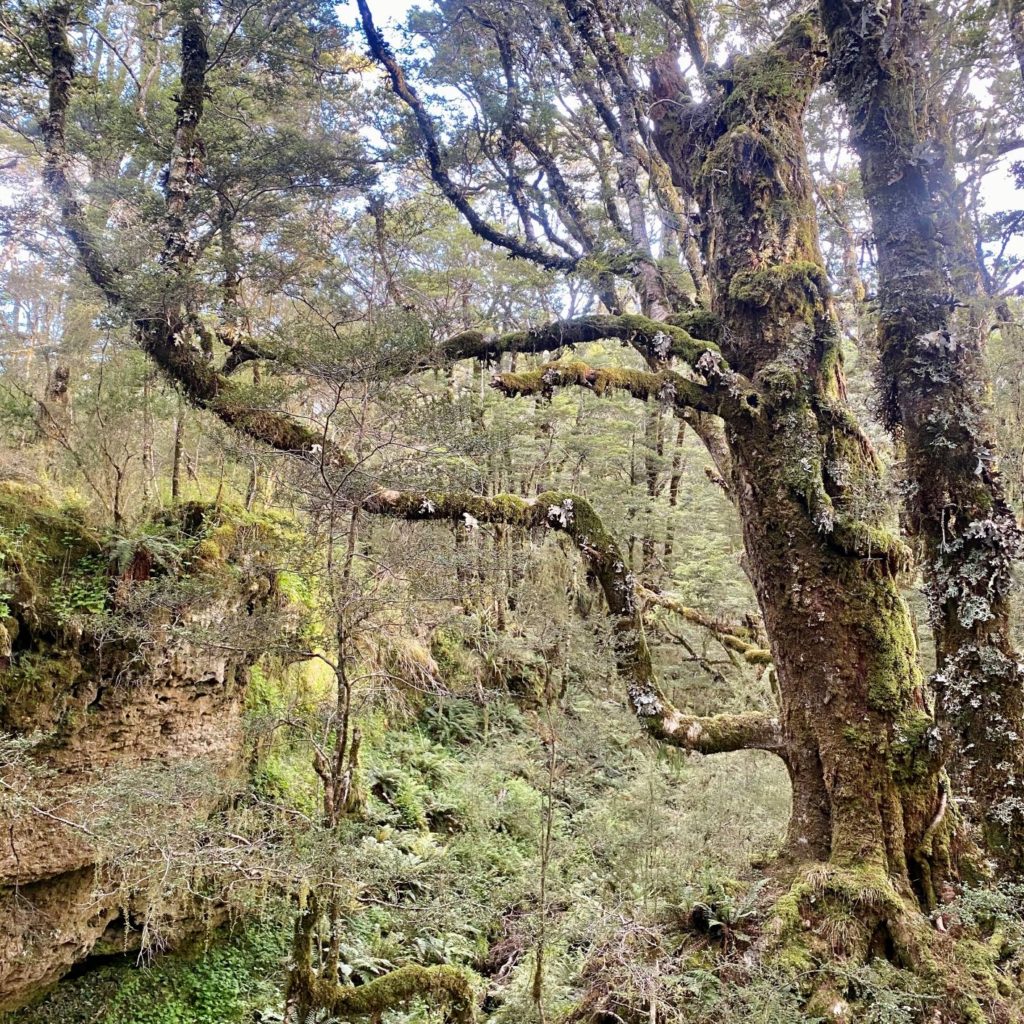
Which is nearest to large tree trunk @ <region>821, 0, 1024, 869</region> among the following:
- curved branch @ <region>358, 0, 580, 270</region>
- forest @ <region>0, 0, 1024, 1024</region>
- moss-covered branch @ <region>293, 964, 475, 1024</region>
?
forest @ <region>0, 0, 1024, 1024</region>

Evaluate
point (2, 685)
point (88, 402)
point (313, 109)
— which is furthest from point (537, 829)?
point (313, 109)

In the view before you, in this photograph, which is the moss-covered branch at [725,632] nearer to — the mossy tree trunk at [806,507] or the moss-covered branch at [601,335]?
the mossy tree trunk at [806,507]

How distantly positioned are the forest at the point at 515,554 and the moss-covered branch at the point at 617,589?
1.5 inches

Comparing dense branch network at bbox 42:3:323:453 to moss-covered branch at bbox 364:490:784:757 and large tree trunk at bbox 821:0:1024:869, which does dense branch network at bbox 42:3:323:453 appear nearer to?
moss-covered branch at bbox 364:490:784:757

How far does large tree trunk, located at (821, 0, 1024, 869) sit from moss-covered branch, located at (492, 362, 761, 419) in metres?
0.96

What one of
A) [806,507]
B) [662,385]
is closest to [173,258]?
[662,385]

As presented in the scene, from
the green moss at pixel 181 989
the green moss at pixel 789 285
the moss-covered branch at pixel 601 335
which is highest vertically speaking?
the green moss at pixel 789 285

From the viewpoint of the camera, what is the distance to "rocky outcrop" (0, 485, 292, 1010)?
15.0 ft

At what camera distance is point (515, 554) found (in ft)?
29.1

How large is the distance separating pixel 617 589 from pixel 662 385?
1.72m

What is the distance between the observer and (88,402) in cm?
716

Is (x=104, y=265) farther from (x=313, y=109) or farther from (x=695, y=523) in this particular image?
(x=695, y=523)

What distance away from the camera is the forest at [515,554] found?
12.1ft

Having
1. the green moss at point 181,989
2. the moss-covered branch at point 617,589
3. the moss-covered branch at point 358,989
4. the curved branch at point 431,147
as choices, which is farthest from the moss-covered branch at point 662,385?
the green moss at point 181,989
